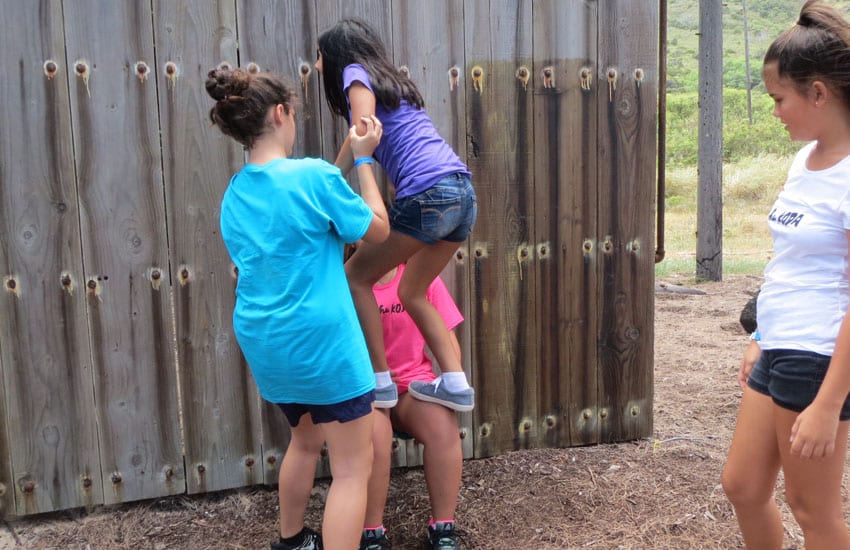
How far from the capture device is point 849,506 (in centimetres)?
313

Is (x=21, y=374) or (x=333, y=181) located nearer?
(x=333, y=181)

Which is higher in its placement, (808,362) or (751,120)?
(751,120)

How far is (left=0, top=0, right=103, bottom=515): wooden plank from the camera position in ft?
9.39

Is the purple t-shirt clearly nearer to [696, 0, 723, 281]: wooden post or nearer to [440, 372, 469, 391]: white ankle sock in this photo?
[440, 372, 469, 391]: white ankle sock

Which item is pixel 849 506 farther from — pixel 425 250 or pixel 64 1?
pixel 64 1

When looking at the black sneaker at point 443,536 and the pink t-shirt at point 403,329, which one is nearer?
the black sneaker at point 443,536

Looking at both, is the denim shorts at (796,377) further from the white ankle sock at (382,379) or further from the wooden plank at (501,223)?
the wooden plank at (501,223)

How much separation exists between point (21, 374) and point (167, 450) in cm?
64

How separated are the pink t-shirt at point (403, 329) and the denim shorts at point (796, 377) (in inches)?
51.6

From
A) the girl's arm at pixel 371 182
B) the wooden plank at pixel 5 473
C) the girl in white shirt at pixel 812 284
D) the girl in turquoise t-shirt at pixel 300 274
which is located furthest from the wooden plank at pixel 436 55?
the wooden plank at pixel 5 473

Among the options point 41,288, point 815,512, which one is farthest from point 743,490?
point 41,288

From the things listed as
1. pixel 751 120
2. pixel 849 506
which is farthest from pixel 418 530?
pixel 751 120

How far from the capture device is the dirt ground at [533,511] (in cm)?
297

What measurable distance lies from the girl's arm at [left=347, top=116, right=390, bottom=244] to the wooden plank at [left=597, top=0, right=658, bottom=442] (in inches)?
57.2
